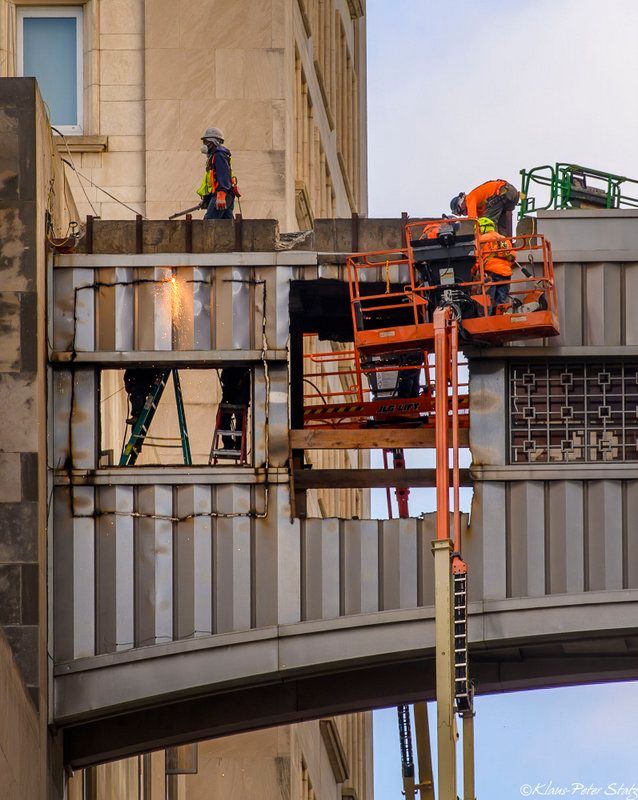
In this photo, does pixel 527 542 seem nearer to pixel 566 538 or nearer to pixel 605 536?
pixel 566 538

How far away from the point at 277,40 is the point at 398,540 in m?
20.4

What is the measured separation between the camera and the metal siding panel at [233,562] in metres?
36.5

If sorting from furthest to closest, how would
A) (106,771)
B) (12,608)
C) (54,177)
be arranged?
(106,771), (54,177), (12,608)

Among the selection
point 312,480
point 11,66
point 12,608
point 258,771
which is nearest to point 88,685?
point 12,608

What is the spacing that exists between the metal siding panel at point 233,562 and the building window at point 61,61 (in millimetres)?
19861

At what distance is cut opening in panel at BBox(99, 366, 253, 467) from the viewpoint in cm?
3781

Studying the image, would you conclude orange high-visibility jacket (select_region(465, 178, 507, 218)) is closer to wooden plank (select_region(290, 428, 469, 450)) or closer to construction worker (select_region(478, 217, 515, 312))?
construction worker (select_region(478, 217, 515, 312))

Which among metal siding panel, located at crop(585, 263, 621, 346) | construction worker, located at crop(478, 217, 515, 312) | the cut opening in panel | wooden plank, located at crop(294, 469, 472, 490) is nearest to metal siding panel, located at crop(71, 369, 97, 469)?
the cut opening in panel

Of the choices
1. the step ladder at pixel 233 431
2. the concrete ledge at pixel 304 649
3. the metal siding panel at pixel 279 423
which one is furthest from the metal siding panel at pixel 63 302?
the concrete ledge at pixel 304 649

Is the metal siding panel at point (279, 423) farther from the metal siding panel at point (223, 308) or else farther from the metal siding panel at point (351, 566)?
the metal siding panel at point (351, 566)

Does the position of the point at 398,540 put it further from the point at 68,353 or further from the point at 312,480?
the point at 68,353

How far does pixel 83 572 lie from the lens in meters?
36.6

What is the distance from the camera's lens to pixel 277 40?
179 feet

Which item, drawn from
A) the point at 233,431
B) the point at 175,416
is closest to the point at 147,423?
the point at 233,431
